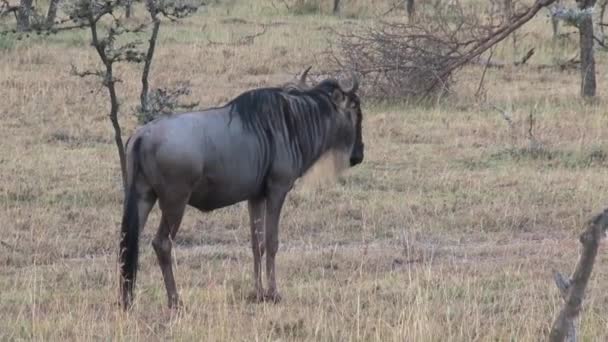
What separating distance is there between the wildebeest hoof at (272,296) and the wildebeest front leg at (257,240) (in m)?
0.03

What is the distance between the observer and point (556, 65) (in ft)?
56.0

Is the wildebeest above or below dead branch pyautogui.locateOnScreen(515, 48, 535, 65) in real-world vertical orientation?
above

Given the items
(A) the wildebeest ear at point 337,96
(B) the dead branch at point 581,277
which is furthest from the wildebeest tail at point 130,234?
(B) the dead branch at point 581,277

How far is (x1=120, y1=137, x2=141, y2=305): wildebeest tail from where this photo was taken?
6000 millimetres

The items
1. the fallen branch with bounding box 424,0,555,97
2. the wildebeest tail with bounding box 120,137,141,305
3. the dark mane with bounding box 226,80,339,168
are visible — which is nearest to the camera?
the fallen branch with bounding box 424,0,555,97

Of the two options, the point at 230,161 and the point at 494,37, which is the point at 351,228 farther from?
the point at 494,37

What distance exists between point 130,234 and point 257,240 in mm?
832

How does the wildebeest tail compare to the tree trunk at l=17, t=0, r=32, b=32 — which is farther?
the tree trunk at l=17, t=0, r=32, b=32

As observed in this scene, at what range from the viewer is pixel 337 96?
7.09m

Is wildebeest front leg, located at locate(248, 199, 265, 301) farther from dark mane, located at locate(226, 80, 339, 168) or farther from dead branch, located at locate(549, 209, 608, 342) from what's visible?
dead branch, located at locate(549, 209, 608, 342)

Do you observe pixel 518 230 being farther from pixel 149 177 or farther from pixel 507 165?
pixel 149 177

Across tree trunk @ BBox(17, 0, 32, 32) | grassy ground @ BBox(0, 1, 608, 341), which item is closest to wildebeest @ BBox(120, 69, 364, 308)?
grassy ground @ BBox(0, 1, 608, 341)

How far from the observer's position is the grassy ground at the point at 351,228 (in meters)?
5.57

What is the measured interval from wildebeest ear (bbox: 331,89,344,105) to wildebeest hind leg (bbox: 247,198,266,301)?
0.81 meters
